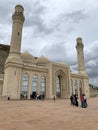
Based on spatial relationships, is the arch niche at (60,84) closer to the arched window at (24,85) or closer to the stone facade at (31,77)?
the stone facade at (31,77)

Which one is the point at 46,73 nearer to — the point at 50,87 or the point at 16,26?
the point at 50,87

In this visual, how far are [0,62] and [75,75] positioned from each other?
116 feet

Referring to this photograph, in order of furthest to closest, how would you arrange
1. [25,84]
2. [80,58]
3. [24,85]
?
1. [80,58]
2. [25,84]
3. [24,85]

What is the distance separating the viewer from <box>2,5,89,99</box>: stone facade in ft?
96.6

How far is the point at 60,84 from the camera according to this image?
1581 inches

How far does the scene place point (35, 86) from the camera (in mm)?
33938

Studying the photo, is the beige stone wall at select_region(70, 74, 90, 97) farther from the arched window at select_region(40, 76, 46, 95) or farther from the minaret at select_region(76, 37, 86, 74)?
the arched window at select_region(40, 76, 46, 95)

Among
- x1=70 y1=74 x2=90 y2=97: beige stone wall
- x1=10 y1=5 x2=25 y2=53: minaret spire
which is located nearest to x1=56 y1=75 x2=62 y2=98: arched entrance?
x1=70 y1=74 x2=90 y2=97: beige stone wall

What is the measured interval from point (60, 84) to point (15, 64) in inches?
592

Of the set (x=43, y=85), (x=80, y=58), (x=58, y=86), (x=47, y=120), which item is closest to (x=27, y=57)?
(x=43, y=85)

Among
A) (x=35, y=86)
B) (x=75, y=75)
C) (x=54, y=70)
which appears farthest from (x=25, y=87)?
(x=75, y=75)

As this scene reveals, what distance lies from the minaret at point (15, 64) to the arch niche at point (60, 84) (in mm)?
11795

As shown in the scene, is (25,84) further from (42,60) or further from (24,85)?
(42,60)

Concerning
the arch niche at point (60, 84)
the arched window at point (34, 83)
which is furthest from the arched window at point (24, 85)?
the arch niche at point (60, 84)
